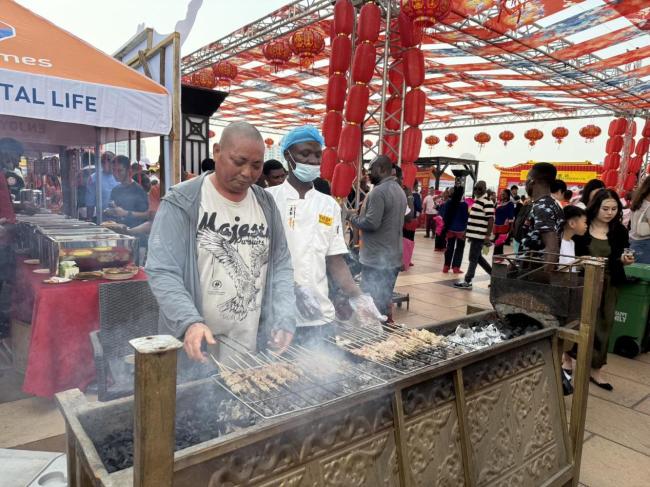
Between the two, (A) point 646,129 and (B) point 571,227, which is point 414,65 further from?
(A) point 646,129

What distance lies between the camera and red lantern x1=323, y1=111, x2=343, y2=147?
29.0 feet

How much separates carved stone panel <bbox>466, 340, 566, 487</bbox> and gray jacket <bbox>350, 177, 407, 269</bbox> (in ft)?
6.67

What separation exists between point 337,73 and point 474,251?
4.60m

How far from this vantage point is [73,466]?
1.47 meters

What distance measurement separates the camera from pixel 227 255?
6.17ft

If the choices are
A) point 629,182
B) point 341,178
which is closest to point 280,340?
point 341,178

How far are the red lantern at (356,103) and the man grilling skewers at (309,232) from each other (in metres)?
Result: 6.29

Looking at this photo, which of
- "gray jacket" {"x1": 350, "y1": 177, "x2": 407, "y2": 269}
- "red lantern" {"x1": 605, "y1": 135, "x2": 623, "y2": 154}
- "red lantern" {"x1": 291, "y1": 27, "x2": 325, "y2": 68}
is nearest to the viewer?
"gray jacket" {"x1": 350, "y1": 177, "x2": 407, "y2": 269}

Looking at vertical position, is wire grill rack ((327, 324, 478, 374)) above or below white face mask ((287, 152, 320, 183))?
below

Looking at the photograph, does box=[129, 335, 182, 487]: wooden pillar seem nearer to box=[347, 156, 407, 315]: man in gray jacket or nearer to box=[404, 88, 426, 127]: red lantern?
box=[347, 156, 407, 315]: man in gray jacket

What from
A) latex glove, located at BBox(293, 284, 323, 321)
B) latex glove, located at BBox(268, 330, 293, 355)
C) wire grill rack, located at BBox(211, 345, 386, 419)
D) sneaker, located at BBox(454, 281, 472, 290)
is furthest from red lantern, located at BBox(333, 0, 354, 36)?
wire grill rack, located at BBox(211, 345, 386, 419)

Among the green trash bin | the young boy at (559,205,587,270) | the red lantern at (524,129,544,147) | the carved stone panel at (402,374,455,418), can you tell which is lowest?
the green trash bin

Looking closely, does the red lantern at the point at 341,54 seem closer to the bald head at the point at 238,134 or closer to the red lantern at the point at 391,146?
the red lantern at the point at 391,146

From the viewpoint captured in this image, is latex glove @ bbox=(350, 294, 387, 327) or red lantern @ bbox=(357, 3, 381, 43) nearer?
latex glove @ bbox=(350, 294, 387, 327)
